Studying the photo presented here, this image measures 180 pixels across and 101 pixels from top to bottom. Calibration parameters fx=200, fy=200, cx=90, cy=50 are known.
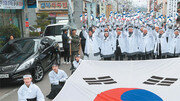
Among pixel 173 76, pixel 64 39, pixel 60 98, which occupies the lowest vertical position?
Result: pixel 60 98

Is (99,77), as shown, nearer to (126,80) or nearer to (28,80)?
(126,80)

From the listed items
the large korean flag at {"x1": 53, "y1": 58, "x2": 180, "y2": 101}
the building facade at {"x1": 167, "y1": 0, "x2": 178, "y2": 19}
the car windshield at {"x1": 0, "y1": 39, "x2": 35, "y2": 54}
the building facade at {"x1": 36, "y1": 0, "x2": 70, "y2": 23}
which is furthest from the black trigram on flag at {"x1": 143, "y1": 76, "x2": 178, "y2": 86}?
the building facade at {"x1": 36, "y1": 0, "x2": 70, "y2": 23}

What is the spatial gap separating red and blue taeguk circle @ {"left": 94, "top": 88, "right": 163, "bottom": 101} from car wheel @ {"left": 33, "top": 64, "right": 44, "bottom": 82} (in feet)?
13.9

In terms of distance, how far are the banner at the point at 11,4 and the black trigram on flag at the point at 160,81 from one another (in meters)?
12.3

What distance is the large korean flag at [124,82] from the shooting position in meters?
3.99

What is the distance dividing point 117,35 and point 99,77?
18.6 feet

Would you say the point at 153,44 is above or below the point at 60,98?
above

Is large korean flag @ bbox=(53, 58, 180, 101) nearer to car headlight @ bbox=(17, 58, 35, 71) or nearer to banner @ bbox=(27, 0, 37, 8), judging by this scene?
car headlight @ bbox=(17, 58, 35, 71)

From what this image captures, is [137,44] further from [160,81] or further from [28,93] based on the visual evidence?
[28,93]

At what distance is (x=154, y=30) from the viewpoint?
10727 mm

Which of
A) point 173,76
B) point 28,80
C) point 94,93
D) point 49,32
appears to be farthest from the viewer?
point 49,32

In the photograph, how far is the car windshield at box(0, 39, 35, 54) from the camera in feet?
26.9

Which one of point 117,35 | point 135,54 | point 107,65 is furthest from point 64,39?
point 107,65

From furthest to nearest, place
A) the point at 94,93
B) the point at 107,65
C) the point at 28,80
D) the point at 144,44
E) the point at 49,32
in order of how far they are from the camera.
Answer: the point at 49,32
the point at 144,44
the point at 107,65
the point at 28,80
the point at 94,93
